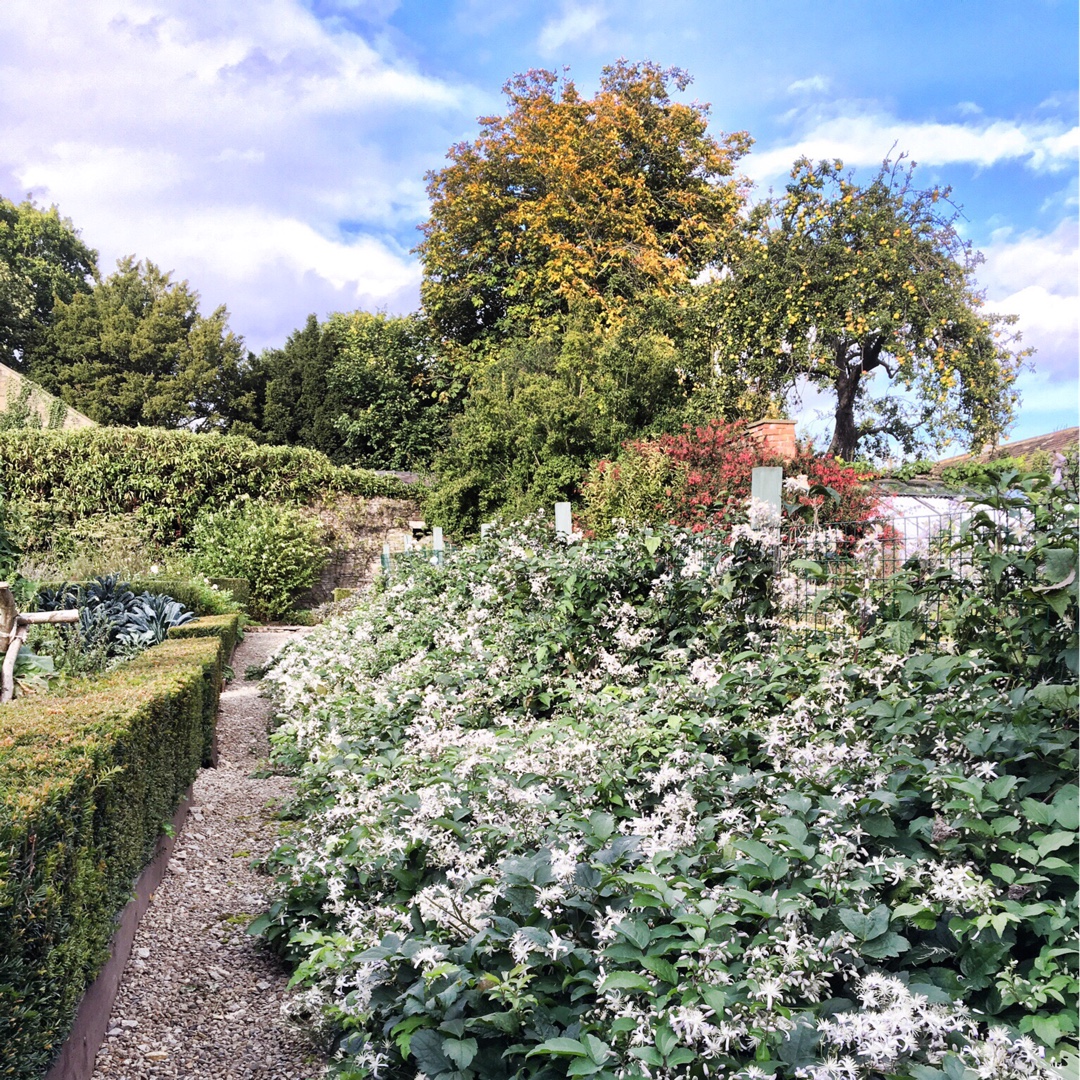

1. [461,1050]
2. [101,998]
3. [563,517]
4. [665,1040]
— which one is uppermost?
[563,517]

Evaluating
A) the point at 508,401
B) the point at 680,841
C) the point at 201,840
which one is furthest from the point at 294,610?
the point at 680,841

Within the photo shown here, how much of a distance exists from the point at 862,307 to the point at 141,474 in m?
14.3

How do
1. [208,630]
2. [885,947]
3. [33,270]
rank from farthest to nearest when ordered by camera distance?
1. [33,270]
2. [208,630]
3. [885,947]

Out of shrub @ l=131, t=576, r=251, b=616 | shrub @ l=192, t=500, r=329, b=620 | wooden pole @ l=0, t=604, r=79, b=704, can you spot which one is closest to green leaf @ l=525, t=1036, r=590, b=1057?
wooden pole @ l=0, t=604, r=79, b=704

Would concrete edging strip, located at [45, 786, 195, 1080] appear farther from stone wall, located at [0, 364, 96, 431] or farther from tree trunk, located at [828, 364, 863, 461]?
stone wall, located at [0, 364, 96, 431]

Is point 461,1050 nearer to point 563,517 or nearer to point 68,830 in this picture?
point 68,830

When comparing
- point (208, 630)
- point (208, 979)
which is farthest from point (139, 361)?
point (208, 979)

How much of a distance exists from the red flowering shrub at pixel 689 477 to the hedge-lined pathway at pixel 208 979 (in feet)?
19.7

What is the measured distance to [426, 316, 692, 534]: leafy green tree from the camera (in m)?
13.2

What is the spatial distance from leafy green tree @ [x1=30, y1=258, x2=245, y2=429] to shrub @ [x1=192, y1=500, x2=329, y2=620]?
1243 cm

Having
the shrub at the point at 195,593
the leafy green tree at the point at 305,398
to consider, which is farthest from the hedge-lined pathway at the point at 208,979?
the leafy green tree at the point at 305,398

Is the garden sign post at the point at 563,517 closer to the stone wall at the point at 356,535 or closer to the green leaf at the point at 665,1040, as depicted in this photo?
the green leaf at the point at 665,1040

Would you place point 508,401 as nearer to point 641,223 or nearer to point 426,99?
point 641,223

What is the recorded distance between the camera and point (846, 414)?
17047mm
